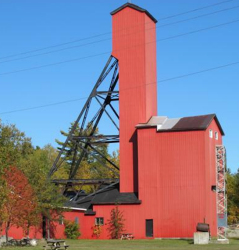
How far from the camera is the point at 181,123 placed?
56.3 m

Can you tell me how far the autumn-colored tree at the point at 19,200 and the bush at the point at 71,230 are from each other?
28.3 feet

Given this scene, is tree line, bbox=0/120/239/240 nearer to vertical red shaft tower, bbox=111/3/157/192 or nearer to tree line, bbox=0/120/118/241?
tree line, bbox=0/120/118/241

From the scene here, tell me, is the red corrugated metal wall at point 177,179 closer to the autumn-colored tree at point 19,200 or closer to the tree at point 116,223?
the tree at point 116,223

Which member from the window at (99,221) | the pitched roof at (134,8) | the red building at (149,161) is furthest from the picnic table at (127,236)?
the pitched roof at (134,8)

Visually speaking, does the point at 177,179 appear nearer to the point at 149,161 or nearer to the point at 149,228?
the point at 149,161

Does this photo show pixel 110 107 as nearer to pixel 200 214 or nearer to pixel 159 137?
pixel 159 137

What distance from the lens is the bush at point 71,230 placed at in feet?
189

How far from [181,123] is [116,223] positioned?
11.2 meters

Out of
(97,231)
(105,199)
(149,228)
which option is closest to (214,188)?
(149,228)

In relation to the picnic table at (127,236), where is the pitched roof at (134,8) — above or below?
above

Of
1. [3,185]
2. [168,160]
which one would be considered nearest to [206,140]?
[168,160]

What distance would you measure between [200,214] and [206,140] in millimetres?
6711

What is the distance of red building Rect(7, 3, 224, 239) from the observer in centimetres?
5431

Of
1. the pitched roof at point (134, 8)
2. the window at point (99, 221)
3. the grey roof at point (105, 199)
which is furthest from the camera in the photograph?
the pitched roof at point (134, 8)
